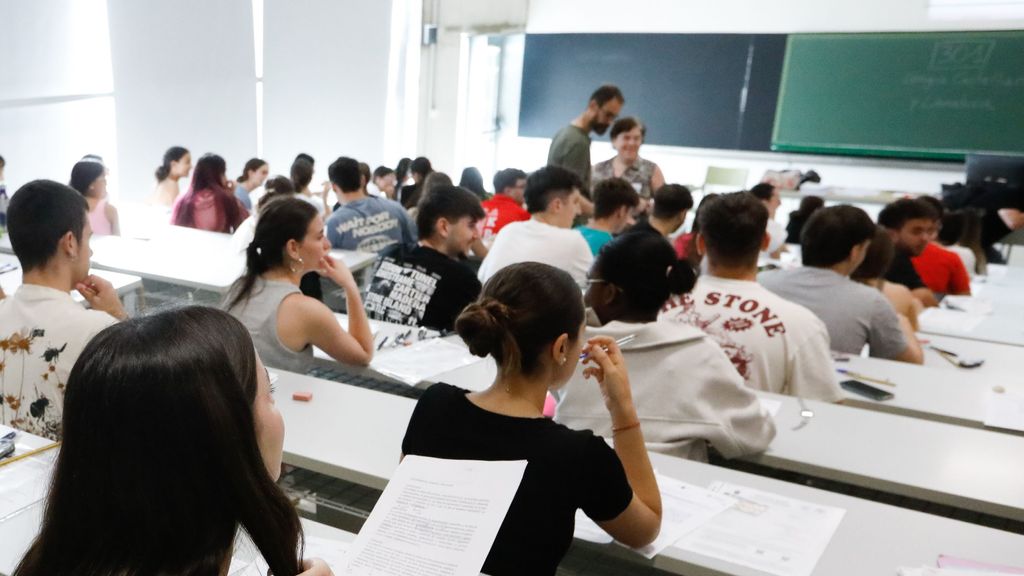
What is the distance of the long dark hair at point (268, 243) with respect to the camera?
2346 millimetres

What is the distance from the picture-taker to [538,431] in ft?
4.44

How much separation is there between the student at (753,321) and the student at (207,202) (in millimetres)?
3533

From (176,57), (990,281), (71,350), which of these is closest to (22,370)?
(71,350)

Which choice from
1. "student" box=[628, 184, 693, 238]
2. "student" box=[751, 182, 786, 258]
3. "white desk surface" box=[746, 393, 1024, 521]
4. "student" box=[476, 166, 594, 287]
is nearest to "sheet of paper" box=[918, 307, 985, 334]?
"student" box=[628, 184, 693, 238]

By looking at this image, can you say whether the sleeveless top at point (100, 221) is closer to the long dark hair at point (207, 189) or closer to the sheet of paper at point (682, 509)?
the long dark hair at point (207, 189)

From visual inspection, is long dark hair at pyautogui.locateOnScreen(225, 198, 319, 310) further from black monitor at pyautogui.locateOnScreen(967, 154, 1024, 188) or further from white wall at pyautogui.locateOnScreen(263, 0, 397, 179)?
white wall at pyautogui.locateOnScreen(263, 0, 397, 179)

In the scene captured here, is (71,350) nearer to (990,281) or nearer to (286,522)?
(286,522)

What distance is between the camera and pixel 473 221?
328 cm

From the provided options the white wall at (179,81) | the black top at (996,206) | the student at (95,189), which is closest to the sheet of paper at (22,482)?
the student at (95,189)

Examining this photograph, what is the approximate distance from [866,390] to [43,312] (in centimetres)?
236

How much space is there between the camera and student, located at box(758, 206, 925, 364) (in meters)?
2.74

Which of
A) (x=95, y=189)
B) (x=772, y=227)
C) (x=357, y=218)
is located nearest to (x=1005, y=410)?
(x=772, y=227)

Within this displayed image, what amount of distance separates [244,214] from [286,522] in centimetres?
458

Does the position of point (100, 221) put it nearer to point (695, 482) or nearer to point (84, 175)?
point (84, 175)
